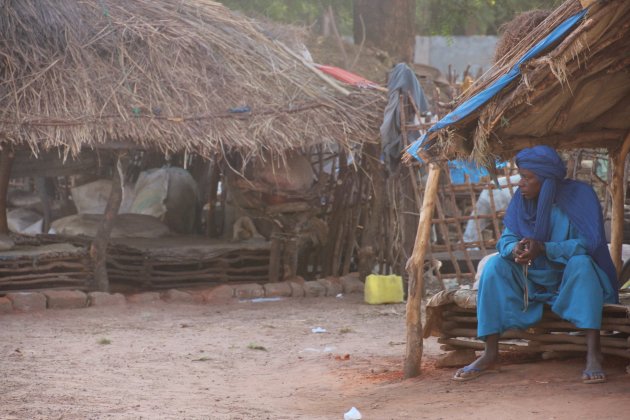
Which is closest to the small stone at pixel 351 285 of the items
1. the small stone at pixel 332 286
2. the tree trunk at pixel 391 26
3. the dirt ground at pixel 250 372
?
the small stone at pixel 332 286

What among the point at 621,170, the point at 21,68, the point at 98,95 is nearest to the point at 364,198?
the point at 98,95

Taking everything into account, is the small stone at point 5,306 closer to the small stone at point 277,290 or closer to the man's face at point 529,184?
the small stone at point 277,290

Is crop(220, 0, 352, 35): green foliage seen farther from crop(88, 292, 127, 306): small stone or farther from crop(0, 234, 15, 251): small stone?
crop(88, 292, 127, 306): small stone

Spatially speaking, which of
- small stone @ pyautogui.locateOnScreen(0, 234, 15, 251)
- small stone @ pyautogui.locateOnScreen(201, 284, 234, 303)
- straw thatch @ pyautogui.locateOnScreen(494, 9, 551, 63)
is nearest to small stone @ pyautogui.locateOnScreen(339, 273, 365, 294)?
small stone @ pyautogui.locateOnScreen(201, 284, 234, 303)

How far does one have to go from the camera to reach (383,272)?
43.8ft

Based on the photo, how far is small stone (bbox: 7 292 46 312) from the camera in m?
10.9

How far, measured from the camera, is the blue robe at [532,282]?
6.32 m

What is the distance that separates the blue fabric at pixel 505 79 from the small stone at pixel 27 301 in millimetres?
5683

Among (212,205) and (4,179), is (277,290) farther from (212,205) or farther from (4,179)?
(4,179)

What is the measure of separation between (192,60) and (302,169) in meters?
1.82

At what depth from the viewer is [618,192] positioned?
7625mm

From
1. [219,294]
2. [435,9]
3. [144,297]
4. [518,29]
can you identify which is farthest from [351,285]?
[435,9]

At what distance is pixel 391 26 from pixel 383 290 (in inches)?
250

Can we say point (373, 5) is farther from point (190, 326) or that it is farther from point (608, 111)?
point (608, 111)
